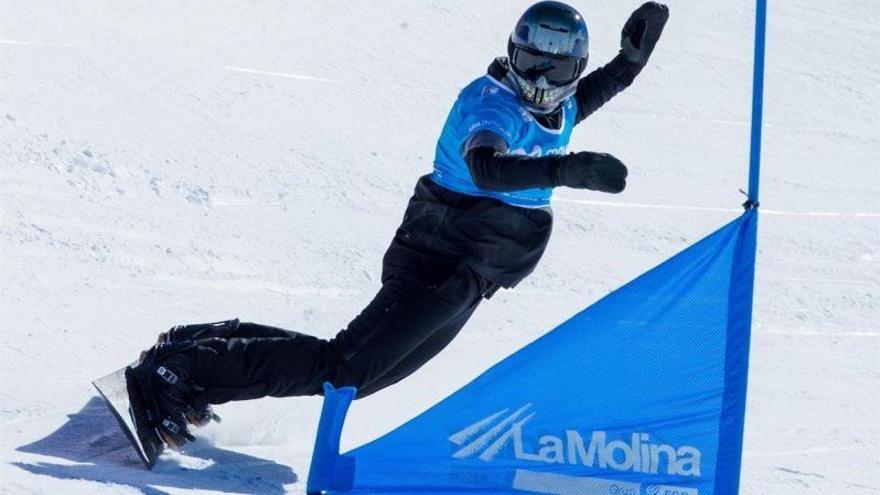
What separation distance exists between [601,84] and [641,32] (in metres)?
0.24

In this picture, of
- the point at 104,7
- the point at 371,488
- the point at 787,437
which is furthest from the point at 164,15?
the point at 371,488

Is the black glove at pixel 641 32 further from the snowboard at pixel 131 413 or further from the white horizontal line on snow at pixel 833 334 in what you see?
the white horizontal line on snow at pixel 833 334

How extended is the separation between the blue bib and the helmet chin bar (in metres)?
0.03

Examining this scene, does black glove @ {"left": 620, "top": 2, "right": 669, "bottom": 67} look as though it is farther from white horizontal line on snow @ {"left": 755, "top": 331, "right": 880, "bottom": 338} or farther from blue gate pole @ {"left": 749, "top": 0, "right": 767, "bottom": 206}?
white horizontal line on snow @ {"left": 755, "top": 331, "right": 880, "bottom": 338}

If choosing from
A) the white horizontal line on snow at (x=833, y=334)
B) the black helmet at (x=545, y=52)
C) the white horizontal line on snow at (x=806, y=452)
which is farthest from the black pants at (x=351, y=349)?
the white horizontal line on snow at (x=833, y=334)

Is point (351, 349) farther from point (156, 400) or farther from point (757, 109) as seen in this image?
point (757, 109)

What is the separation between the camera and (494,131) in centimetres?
372

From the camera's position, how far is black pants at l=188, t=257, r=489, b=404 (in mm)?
3865

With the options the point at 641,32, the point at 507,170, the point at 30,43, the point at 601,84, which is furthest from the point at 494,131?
the point at 30,43

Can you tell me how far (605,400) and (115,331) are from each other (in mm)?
1930

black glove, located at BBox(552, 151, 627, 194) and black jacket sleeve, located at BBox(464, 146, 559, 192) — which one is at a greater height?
black jacket sleeve, located at BBox(464, 146, 559, 192)

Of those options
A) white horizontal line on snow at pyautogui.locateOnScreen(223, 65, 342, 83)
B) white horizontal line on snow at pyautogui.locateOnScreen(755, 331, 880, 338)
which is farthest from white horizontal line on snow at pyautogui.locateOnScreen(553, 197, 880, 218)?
white horizontal line on snow at pyautogui.locateOnScreen(223, 65, 342, 83)

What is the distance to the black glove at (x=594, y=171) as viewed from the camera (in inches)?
129

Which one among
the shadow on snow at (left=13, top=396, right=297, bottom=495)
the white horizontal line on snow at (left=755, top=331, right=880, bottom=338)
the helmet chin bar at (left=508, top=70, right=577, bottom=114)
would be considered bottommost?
the shadow on snow at (left=13, top=396, right=297, bottom=495)
